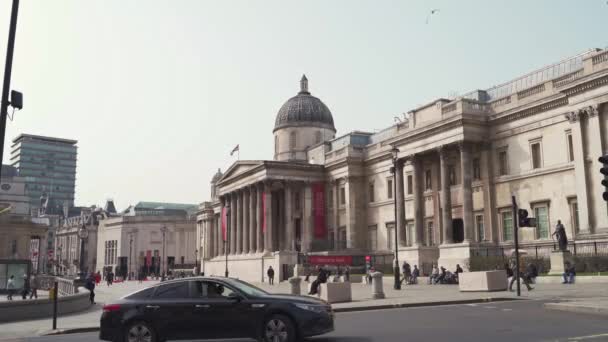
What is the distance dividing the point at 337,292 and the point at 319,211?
39014 mm

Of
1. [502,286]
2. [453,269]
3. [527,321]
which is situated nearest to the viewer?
[527,321]

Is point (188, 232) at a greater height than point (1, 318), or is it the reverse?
point (188, 232)

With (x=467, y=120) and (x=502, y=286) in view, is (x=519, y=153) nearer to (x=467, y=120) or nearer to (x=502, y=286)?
(x=467, y=120)

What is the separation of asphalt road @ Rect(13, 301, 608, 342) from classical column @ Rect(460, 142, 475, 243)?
25535 millimetres

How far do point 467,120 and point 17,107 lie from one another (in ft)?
124

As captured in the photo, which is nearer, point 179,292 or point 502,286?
point 179,292

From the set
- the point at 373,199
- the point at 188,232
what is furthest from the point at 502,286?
the point at 188,232

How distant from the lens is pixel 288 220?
214 feet

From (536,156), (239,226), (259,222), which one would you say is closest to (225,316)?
(536,156)

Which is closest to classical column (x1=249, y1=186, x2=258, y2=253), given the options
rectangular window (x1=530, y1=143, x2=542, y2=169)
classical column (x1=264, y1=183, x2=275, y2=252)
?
classical column (x1=264, y1=183, x2=275, y2=252)

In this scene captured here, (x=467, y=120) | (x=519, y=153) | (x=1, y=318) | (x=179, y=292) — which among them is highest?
(x=467, y=120)

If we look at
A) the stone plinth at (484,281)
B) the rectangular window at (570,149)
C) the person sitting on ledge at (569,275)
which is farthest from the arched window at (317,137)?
the stone plinth at (484,281)

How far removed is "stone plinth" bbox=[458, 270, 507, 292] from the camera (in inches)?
1117

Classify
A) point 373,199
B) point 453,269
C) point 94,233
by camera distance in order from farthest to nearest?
point 94,233, point 373,199, point 453,269
